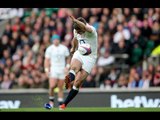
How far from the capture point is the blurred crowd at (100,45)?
949 inches

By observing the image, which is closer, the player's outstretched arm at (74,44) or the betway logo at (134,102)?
the player's outstretched arm at (74,44)

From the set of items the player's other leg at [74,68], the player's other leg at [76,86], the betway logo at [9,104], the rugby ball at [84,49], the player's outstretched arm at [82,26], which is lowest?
the betway logo at [9,104]

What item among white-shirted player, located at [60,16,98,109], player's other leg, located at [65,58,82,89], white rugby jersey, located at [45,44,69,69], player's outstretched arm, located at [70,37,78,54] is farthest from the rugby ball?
white rugby jersey, located at [45,44,69,69]

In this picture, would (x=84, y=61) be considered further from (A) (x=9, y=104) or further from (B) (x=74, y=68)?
(A) (x=9, y=104)

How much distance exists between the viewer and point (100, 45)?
25.4m

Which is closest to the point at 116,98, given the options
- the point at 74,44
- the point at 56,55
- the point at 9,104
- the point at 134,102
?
the point at 134,102

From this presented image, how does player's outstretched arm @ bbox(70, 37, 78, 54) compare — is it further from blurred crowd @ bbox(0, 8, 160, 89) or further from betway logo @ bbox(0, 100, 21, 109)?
blurred crowd @ bbox(0, 8, 160, 89)

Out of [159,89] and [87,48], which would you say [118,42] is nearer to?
[159,89]

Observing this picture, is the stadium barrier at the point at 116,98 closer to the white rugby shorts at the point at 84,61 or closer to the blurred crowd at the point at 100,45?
the blurred crowd at the point at 100,45

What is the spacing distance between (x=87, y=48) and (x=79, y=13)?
32.8ft

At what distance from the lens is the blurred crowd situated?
24109mm

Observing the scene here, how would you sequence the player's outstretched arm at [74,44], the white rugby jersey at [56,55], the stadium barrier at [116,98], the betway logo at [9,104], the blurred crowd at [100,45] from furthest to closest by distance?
the blurred crowd at [100,45]
the betway logo at [9,104]
the stadium barrier at [116,98]
the white rugby jersey at [56,55]
the player's outstretched arm at [74,44]

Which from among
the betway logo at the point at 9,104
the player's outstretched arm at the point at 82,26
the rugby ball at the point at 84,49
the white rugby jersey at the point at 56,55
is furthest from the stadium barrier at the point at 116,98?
the player's outstretched arm at the point at 82,26
